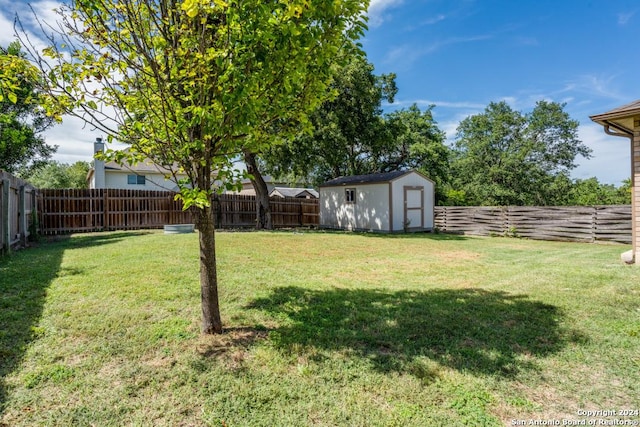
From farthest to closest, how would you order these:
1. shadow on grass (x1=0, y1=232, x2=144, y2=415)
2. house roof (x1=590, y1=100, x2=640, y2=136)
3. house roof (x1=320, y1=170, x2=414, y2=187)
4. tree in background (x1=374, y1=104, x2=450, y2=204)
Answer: tree in background (x1=374, y1=104, x2=450, y2=204) < house roof (x1=320, y1=170, x2=414, y2=187) < house roof (x1=590, y1=100, x2=640, y2=136) < shadow on grass (x1=0, y1=232, x2=144, y2=415)

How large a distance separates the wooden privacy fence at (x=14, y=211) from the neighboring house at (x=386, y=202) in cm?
1187

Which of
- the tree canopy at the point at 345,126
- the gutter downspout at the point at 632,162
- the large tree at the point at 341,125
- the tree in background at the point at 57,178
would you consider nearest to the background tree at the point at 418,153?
the tree canopy at the point at 345,126

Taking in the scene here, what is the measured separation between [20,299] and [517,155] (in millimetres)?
29549

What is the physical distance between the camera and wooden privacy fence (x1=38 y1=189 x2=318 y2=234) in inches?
514

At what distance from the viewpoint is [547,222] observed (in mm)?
12930

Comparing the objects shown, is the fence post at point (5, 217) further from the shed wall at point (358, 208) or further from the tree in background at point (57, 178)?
the tree in background at point (57, 178)

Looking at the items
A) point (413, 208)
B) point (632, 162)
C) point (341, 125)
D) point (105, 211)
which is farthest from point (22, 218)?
point (632, 162)

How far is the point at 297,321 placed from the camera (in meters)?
3.71

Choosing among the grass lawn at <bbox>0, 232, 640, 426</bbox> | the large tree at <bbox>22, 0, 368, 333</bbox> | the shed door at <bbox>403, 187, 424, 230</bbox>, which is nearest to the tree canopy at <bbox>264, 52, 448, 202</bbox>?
the shed door at <bbox>403, 187, 424, 230</bbox>

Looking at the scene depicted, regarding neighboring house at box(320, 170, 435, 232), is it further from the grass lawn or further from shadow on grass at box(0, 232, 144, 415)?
shadow on grass at box(0, 232, 144, 415)

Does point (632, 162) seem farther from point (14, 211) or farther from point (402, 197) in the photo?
point (14, 211)

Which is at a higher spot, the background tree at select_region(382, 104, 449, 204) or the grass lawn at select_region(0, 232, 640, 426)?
the background tree at select_region(382, 104, 449, 204)

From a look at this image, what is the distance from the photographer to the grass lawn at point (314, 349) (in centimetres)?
222

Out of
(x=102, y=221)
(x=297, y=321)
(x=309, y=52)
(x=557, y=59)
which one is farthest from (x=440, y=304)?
(x=557, y=59)
